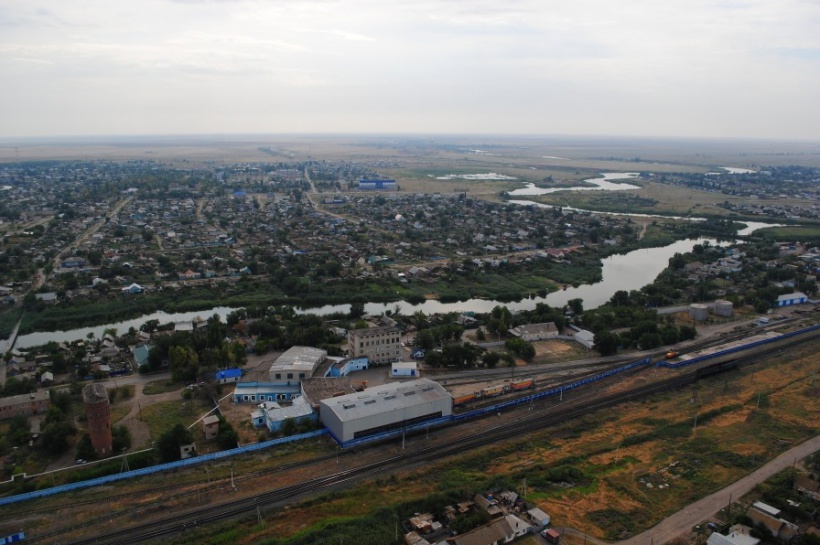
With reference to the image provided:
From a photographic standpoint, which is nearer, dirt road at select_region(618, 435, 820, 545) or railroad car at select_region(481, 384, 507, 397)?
dirt road at select_region(618, 435, 820, 545)

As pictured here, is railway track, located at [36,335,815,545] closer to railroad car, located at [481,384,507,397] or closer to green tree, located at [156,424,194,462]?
railroad car, located at [481,384,507,397]

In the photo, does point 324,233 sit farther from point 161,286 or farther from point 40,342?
point 40,342

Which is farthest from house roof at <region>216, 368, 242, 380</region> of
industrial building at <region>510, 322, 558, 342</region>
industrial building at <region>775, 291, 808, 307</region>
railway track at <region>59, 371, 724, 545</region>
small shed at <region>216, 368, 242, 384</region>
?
industrial building at <region>775, 291, 808, 307</region>

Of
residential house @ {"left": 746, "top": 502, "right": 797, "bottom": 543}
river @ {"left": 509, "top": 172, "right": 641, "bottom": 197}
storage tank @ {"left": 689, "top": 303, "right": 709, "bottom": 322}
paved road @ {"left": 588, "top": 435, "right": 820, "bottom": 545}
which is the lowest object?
paved road @ {"left": 588, "top": 435, "right": 820, "bottom": 545}

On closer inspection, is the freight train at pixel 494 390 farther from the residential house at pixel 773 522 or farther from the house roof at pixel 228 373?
the residential house at pixel 773 522

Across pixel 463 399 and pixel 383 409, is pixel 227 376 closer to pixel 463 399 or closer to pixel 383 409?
pixel 383 409

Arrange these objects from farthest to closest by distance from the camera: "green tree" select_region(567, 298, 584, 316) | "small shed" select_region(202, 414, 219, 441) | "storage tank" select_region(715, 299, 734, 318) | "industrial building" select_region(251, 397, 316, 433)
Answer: "storage tank" select_region(715, 299, 734, 318), "green tree" select_region(567, 298, 584, 316), "industrial building" select_region(251, 397, 316, 433), "small shed" select_region(202, 414, 219, 441)

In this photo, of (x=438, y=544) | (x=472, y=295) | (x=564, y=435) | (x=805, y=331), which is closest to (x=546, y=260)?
(x=472, y=295)

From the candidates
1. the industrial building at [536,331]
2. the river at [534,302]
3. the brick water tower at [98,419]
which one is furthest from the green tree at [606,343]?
the brick water tower at [98,419]
